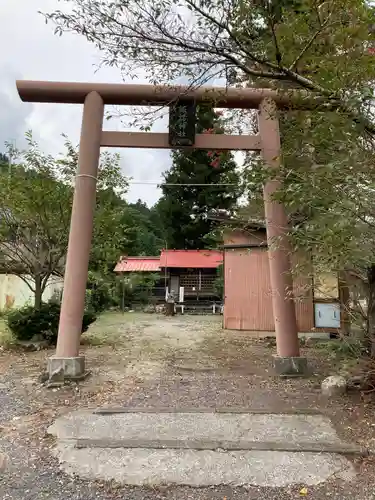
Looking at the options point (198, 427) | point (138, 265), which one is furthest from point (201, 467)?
point (138, 265)

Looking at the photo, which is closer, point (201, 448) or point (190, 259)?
point (201, 448)

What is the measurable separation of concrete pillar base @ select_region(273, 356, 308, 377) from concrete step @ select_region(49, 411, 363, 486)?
56.7 inches

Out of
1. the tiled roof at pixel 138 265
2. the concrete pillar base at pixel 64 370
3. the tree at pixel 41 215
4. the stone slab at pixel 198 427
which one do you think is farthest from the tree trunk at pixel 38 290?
the tiled roof at pixel 138 265

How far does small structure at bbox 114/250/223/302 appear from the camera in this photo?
17.3m

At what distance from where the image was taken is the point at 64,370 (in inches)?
192

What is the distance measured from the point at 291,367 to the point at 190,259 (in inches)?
501

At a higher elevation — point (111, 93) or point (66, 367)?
point (111, 93)

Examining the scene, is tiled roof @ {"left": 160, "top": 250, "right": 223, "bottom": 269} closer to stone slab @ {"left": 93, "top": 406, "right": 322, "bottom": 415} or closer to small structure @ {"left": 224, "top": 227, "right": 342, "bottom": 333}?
small structure @ {"left": 224, "top": 227, "right": 342, "bottom": 333}

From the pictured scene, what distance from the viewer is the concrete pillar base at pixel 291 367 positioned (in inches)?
201

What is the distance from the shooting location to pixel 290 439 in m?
3.12

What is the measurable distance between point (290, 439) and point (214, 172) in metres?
17.7

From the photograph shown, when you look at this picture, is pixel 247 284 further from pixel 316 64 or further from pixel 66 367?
pixel 316 64

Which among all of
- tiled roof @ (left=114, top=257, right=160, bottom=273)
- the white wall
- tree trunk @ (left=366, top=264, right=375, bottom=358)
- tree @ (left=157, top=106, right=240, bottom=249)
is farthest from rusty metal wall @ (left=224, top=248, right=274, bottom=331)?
tree @ (left=157, top=106, right=240, bottom=249)

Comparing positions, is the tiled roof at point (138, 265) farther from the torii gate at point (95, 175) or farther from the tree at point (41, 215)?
the torii gate at point (95, 175)
